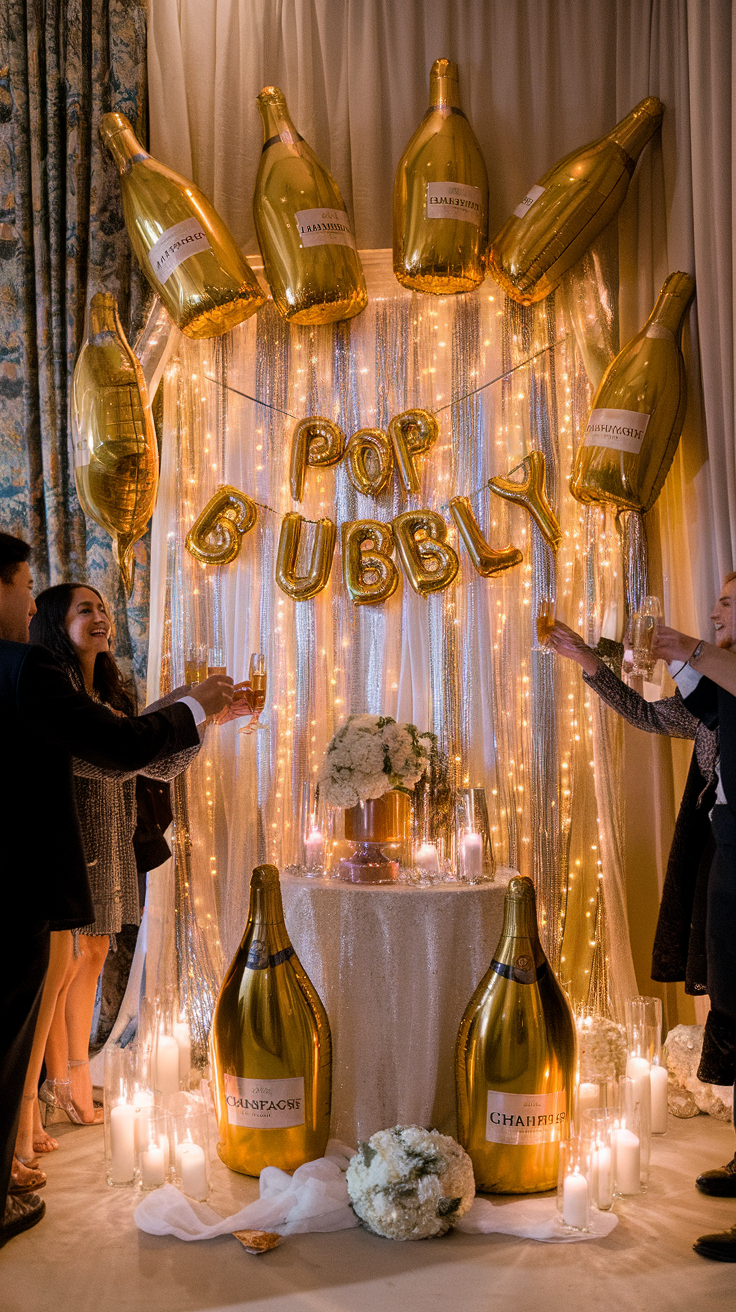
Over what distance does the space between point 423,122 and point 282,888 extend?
2.42 meters

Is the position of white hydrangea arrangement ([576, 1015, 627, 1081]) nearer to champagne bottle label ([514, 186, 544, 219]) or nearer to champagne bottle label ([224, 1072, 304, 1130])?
champagne bottle label ([224, 1072, 304, 1130])

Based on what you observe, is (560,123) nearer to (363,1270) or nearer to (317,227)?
(317,227)

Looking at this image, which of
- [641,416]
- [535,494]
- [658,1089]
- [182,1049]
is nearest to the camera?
A: [658,1089]

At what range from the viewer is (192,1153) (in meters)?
2.43

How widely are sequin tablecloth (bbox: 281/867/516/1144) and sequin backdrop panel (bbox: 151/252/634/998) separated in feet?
2.30

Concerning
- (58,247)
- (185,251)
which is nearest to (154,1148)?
(185,251)

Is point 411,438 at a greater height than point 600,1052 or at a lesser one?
greater

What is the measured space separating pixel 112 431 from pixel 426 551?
1.05 meters

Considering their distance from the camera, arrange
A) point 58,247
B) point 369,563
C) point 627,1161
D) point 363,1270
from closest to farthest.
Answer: point 363,1270, point 627,1161, point 369,563, point 58,247

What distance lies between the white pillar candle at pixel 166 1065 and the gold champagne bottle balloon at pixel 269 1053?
303mm

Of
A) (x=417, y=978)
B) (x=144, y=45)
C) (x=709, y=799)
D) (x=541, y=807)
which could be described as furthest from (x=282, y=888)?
(x=144, y=45)

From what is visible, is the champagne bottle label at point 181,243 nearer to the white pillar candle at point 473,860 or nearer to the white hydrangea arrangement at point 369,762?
the white hydrangea arrangement at point 369,762

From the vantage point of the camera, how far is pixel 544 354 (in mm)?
3492

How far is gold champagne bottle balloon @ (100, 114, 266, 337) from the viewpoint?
10.9 feet
